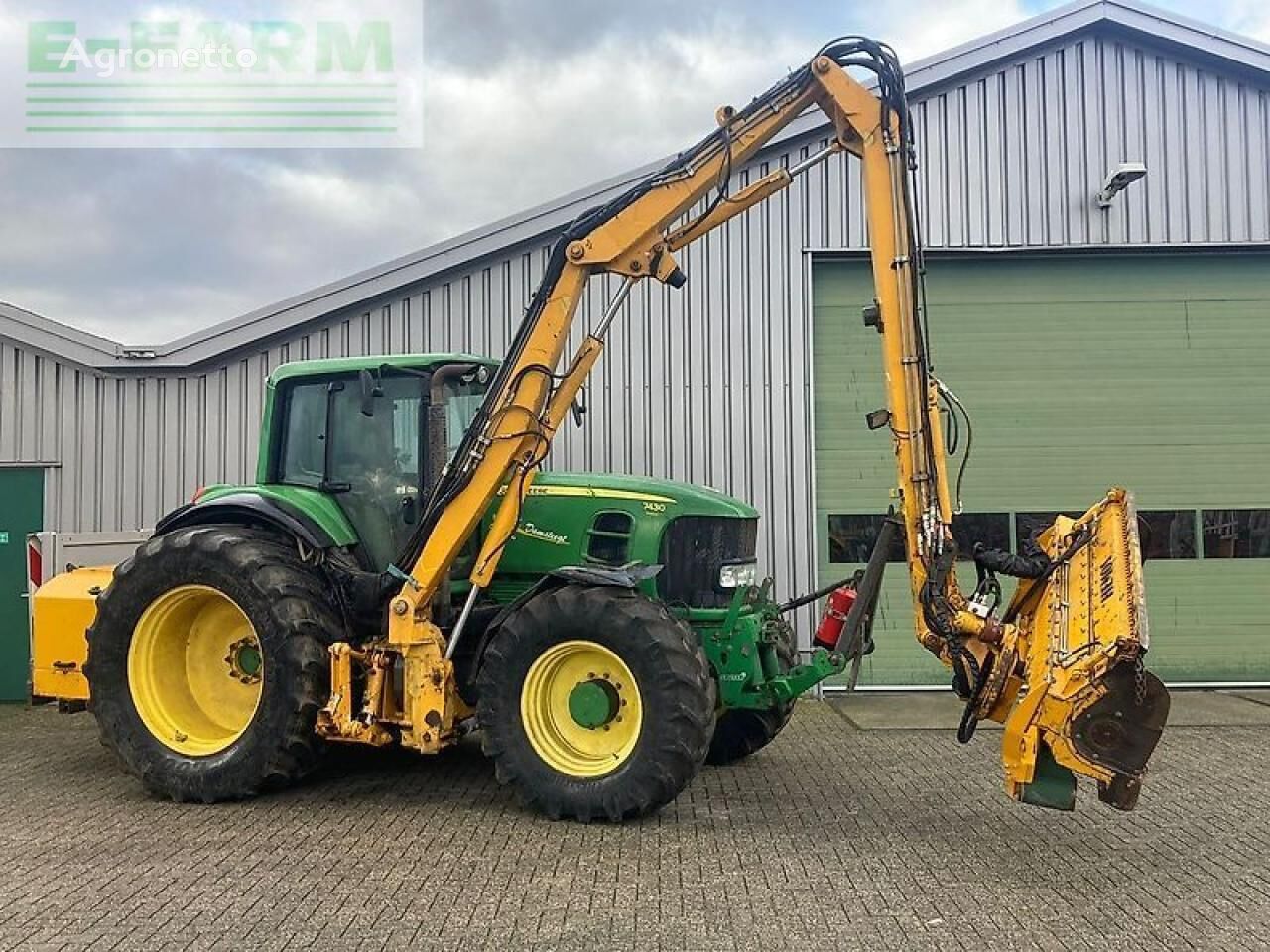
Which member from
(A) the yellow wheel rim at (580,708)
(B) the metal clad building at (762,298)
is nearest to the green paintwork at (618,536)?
(A) the yellow wheel rim at (580,708)

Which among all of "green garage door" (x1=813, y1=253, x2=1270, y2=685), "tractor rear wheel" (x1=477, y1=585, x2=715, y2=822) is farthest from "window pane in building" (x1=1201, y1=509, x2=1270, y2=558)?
"tractor rear wheel" (x1=477, y1=585, x2=715, y2=822)

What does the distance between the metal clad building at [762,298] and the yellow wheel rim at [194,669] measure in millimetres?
3751

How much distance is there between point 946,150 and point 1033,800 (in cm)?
734

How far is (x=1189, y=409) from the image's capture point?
35.7 feet

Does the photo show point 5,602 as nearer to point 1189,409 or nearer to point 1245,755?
point 1245,755

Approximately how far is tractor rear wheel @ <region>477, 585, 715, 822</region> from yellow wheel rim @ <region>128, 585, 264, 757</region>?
1.73 meters

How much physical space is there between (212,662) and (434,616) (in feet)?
5.29

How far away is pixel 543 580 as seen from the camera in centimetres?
631

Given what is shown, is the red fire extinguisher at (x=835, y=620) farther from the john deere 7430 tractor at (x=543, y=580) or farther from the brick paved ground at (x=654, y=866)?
the brick paved ground at (x=654, y=866)

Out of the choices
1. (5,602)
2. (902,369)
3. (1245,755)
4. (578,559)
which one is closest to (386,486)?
(578,559)

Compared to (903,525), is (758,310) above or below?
above

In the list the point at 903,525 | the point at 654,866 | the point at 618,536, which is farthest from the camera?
the point at 618,536

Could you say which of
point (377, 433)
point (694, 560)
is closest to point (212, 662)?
point (377, 433)

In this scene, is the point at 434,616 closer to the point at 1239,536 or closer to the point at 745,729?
the point at 745,729
